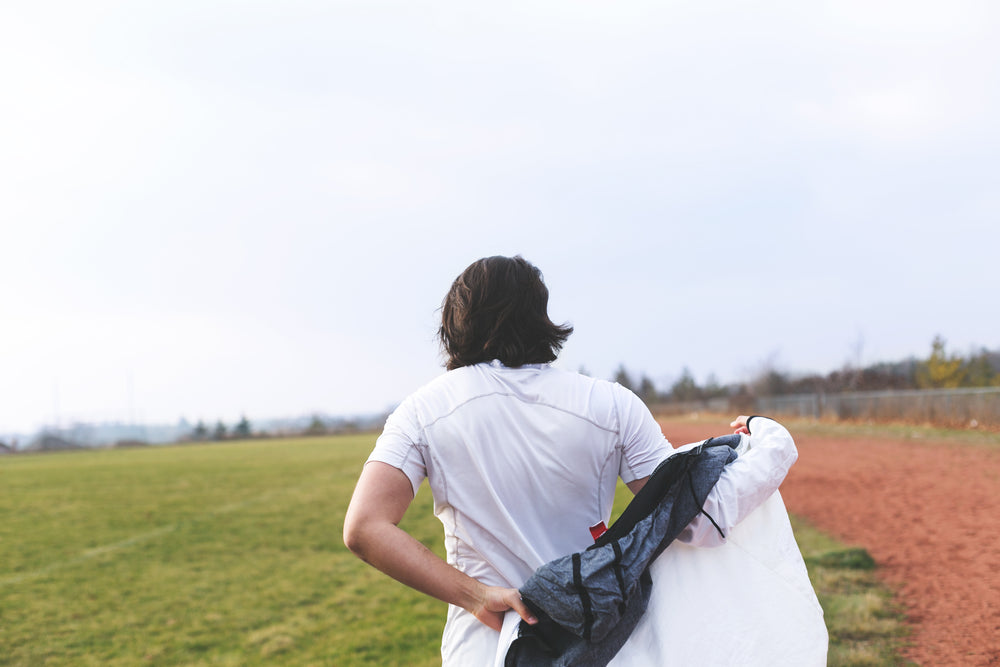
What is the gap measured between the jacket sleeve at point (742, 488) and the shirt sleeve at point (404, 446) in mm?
610

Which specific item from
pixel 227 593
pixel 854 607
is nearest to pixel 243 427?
pixel 227 593

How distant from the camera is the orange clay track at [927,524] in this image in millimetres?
4840

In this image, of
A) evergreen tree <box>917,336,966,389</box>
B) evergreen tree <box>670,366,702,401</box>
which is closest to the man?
evergreen tree <box>917,336,966,389</box>

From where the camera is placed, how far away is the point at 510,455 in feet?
5.26

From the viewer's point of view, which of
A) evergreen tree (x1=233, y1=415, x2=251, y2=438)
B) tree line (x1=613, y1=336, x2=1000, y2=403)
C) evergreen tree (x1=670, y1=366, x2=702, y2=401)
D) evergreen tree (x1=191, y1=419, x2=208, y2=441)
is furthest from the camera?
evergreen tree (x1=233, y1=415, x2=251, y2=438)

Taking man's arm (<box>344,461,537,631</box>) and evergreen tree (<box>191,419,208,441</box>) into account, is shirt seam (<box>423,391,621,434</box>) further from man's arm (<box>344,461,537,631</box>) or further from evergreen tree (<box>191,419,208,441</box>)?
evergreen tree (<box>191,419,208,441</box>)

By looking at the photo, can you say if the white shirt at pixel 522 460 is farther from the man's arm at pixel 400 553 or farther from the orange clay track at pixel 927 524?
the orange clay track at pixel 927 524

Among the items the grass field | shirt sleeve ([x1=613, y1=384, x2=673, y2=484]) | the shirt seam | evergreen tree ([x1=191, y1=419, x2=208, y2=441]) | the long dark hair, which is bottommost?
evergreen tree ([x1=191, y1=419, x2=208, y2=441])

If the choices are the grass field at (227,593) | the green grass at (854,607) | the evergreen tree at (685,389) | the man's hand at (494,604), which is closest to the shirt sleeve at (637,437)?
the man's hand at (494,604)

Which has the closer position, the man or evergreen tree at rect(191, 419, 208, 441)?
the man

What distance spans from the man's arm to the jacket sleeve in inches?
16.5

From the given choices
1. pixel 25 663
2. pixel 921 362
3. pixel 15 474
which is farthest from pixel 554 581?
pixel 921 362

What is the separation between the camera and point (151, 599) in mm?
8398

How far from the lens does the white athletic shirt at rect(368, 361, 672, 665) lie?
1.59m
